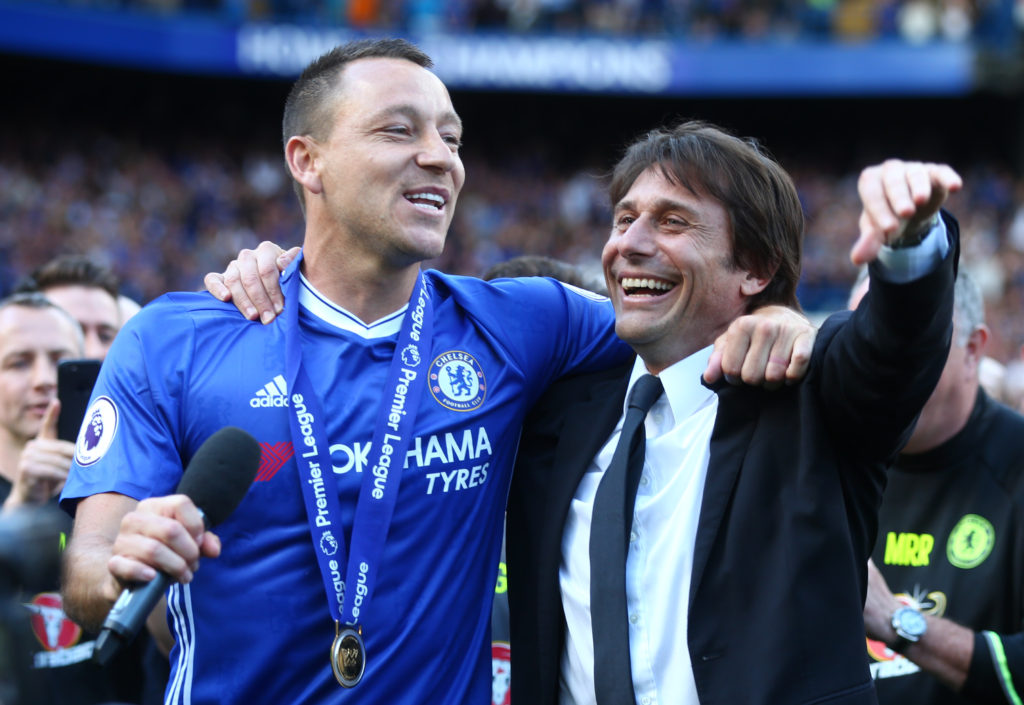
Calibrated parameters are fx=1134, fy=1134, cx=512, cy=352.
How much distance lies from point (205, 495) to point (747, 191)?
5.06 ft

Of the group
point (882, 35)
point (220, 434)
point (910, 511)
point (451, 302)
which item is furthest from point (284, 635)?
point (882, 35)

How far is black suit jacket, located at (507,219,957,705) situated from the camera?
89.0 inches

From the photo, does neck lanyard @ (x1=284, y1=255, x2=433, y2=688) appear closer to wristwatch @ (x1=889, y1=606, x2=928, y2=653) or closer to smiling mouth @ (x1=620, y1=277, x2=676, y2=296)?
smiling mouth @ (x1=620, y1=277, x2=676, y2=296)

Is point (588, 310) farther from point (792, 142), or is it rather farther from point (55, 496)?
point (792, 142)

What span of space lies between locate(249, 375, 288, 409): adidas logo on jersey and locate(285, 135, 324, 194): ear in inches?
23.2

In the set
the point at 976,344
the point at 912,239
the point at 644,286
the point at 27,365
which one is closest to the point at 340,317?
the point at 644,286

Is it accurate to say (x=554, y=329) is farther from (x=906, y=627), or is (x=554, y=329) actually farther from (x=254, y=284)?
(x=906, y=627)

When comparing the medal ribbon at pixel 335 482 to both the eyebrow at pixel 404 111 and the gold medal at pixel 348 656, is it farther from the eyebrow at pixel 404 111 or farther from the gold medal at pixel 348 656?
the eyebrow at pixel 404 111

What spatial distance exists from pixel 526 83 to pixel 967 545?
18.2 meters

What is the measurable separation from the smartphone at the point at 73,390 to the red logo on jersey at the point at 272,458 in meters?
1.10

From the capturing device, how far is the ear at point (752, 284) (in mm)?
2873

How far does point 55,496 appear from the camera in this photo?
151 inches

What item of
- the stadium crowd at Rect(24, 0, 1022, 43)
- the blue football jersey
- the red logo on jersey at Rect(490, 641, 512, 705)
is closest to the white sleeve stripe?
the blue football jersey

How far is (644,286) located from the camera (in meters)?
2.87
